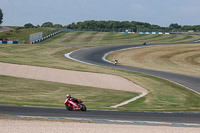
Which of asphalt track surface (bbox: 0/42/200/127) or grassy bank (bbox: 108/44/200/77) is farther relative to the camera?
grassy bank (bbox: 108/44/200/77)

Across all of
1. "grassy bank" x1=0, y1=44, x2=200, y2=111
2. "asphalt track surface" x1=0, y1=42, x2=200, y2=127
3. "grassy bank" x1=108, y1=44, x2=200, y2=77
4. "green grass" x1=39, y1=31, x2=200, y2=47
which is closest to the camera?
"asphalt track surface" x1=0, y1=42, x2=200, y2=127

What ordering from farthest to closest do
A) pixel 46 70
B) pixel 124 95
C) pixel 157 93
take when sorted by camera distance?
pixel 46 70, pixel 157 93, pixel 124 95

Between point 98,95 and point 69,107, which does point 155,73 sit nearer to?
point 98,95

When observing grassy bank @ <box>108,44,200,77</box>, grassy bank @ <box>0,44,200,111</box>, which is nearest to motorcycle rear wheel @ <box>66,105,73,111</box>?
grassy bank @ <box>0,44,200,111</box>

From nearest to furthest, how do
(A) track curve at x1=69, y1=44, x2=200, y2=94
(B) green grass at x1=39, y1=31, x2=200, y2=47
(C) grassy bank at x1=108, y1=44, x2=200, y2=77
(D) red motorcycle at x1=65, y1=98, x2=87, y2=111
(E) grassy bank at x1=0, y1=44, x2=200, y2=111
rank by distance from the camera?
1. (D) red motorcycle at x1=65, y1=98, x2=87, y2=111
2. (E) grassy bank at x1=0, y1=44, x2=200, y2=111
3. (A) track curve at x1=69, y1=44, x2=200, y2=94
4. (C) grassy bank at x1=108, y1=44, x2=200, y2=77
5. (B) green grass at x1=39, y1=31, x2=200, y2=47

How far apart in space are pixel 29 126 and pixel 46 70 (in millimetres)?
25056

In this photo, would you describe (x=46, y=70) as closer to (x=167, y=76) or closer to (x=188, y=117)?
(x=167, y=76)

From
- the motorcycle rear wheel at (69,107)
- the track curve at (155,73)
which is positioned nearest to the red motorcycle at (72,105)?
the motorcycle rear wheel at (69,107)

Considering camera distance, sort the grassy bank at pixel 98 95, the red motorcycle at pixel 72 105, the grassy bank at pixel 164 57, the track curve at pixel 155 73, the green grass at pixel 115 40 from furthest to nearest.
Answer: the green grass at pixel 115 40 → the grassy bank at pixel 164 57 → the track curve at pixel 155 73 → the grassy bank at pixel 98 95 → the red motorcycle at pixel 72 105

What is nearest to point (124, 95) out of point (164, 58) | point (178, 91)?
point (178, 91)

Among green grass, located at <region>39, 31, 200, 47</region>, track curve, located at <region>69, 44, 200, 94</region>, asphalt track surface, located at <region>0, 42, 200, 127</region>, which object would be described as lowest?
track curve, located at <region>69, 44, 200, 94</region>

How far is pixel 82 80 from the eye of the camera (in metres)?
34.2

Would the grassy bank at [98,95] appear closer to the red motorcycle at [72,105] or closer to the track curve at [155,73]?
the red motorcycle at [72,105]

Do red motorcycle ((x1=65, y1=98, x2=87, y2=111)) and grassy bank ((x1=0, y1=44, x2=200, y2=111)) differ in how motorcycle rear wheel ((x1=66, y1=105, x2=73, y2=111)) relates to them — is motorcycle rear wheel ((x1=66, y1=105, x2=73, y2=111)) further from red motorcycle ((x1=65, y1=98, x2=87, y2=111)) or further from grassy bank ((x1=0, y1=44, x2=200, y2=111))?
grassy bank ((x1=0, y1=44, x2=200, y2=111))
